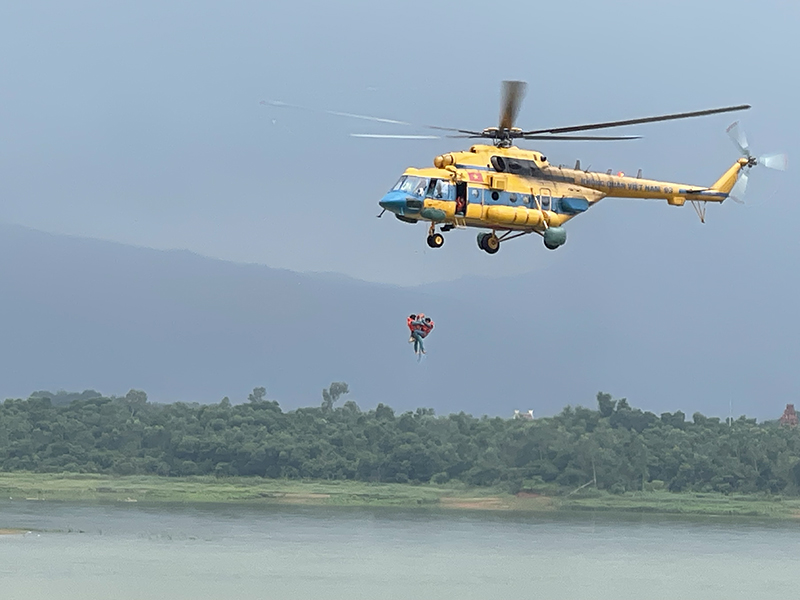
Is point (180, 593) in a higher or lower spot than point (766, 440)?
lower

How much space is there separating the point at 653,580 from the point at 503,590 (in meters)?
8.32

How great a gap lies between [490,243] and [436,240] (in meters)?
2.21

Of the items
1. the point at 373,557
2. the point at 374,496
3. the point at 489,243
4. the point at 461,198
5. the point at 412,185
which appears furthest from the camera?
the point at 374,496

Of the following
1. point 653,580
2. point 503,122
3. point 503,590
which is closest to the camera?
point 503,122

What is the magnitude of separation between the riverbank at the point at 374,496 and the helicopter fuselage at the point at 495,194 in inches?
2771

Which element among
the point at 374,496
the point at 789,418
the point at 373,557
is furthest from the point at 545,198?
the point at 789,418

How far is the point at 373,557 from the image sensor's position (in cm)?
7200

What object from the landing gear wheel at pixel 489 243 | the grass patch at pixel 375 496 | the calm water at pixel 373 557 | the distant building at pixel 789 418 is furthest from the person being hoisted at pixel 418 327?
the distant building at pixel 789 418

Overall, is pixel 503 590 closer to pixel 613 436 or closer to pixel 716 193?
pixel 716 193

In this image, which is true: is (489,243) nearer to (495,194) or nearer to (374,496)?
(495,194)

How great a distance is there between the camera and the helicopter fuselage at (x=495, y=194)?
125 ft

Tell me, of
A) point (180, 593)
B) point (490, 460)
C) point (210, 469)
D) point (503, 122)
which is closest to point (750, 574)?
point (180, 593)

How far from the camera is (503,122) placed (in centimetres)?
3969

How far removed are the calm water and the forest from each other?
17088mm
